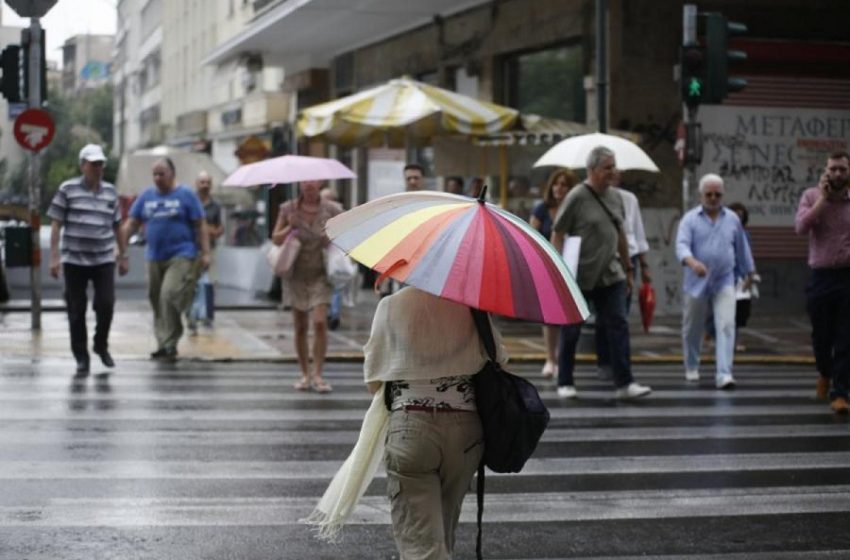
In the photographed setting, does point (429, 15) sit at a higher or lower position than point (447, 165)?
higher

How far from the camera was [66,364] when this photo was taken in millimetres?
14875

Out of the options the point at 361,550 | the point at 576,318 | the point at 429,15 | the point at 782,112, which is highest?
the point at 429,15

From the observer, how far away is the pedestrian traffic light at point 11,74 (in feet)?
61.1

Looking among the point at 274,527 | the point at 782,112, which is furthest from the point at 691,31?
the point at 274,527

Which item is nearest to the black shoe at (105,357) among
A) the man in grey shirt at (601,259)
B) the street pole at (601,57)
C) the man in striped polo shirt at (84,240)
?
the man in striped polo shirt at (84,240)

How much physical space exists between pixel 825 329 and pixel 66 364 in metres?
6.81

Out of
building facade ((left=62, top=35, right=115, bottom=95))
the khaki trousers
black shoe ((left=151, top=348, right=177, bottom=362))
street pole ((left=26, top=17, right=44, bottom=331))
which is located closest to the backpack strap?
the khaki trousers

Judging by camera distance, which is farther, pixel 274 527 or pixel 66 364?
pixel 66 364

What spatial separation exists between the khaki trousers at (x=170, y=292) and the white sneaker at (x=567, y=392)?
160 inches

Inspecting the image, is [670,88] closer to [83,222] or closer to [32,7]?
[32,7]

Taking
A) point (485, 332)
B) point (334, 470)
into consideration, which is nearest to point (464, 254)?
point (485, 332)

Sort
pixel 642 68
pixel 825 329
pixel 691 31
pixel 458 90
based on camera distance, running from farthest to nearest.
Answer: pixel 458 90, pixel 642 68, pixel 691 31, pixel 825 329

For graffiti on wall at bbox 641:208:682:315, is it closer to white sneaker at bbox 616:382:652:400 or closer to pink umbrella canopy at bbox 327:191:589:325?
white sneaker at bbox 616:382:652:400

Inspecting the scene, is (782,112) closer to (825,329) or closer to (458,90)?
(458,90)
